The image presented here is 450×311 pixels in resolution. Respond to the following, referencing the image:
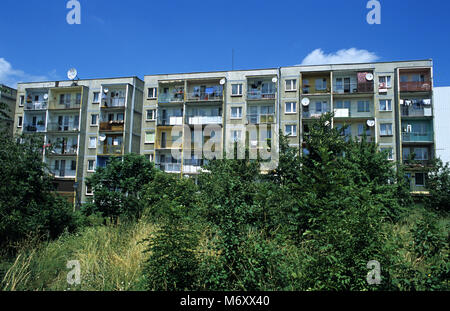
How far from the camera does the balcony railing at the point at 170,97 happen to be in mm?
38500

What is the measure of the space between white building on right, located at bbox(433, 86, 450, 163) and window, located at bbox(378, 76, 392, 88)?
6.45m

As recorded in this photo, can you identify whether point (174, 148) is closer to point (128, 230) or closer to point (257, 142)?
point (257, 142)

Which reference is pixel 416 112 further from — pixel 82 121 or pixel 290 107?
pixel 82 121

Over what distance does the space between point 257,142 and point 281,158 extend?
1331 centimetres

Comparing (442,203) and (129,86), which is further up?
(129,86)

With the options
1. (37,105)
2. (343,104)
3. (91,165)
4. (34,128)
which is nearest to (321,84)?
(343,104)

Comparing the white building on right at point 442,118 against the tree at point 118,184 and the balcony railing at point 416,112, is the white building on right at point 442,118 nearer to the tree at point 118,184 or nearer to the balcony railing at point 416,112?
the balcony railing at point 416,112

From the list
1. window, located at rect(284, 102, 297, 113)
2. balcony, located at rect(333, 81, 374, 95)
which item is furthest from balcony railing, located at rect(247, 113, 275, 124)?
balcony, located at rect(333, 81, 374, 95)

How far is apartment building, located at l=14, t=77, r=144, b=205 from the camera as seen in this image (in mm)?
38875

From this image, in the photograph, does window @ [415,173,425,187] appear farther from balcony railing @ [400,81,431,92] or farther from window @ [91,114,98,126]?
window @ [91,114,98,126]

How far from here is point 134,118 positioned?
132 feet

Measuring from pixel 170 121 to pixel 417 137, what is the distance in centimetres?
2799
